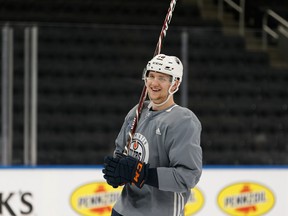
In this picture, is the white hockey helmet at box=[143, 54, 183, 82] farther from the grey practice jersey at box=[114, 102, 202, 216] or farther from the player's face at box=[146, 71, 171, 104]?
the grey practice jersey at box=[114, 102, 202, 216]

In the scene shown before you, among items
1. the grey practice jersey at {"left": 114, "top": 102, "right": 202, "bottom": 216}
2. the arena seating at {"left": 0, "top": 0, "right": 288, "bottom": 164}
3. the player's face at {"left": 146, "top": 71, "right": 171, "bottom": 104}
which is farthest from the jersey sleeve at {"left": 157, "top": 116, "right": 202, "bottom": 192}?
the arena seating at {"left": 0, "top": 0, "right": 288, "bottom": 164}

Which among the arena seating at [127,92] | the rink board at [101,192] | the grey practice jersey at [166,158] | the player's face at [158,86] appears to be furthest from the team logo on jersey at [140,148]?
the arena seating at [127,92]

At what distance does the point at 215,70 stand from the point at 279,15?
8.66 ft

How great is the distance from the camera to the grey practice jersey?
259 cm

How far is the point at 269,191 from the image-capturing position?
16.8 feet

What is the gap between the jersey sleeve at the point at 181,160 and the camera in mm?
2584

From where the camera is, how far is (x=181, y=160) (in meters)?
2.59

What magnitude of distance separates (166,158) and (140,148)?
4.4 inches

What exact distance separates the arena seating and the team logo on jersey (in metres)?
2.31

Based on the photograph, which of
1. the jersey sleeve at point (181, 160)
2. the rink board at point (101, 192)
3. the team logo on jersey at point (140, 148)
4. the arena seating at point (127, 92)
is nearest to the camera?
the jersey sleeve at point (181, 160)

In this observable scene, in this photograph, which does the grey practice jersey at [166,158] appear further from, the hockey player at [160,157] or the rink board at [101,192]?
the rink board at [101,192]

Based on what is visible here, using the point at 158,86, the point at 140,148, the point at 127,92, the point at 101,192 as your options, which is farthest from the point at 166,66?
the point at 127,92

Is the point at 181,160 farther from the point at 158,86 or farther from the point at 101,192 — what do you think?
the point at 101,192

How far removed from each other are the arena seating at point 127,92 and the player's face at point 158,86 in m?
2.39
